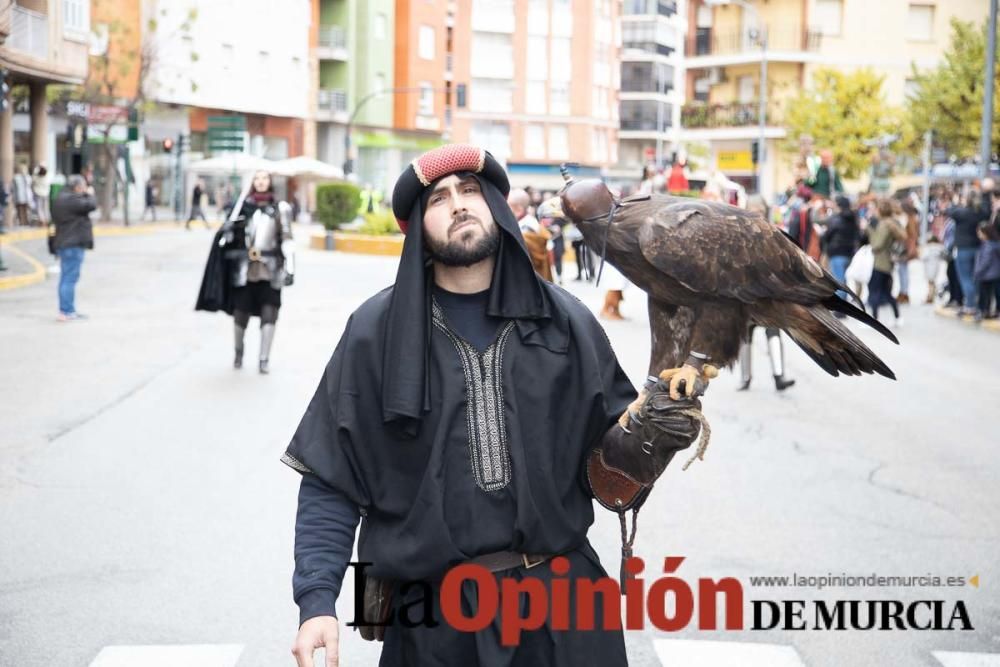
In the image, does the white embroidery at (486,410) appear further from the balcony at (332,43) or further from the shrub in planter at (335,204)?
the balcony at (332,43)

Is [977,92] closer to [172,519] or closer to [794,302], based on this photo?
[172,519]

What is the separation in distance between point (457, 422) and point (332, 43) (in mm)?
73653

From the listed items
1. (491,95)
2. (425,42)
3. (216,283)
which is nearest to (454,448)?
(216,283)

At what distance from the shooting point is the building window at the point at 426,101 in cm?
8112

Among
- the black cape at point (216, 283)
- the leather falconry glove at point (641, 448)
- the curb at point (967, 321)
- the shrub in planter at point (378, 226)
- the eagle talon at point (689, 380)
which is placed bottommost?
the curb at point (967, 321)

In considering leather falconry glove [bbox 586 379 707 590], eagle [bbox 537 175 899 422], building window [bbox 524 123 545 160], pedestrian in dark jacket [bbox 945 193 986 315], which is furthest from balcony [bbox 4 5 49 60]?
building window [bbox 524 123 545 160]

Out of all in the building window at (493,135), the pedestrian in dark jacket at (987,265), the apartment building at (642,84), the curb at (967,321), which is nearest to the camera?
the pedestrian in dark jacket at (987,265)

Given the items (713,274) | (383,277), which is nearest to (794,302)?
(713,274)

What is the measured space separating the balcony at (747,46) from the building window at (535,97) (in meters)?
25.6

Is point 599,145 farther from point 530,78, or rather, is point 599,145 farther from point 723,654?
point 723,654

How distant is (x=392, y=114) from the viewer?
79438 mm

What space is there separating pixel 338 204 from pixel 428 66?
4189cm

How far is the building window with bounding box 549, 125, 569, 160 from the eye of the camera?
93562 mm

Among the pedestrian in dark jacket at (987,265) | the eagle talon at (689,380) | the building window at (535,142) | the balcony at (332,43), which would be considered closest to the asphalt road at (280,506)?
the eagle talon at (689,380)
